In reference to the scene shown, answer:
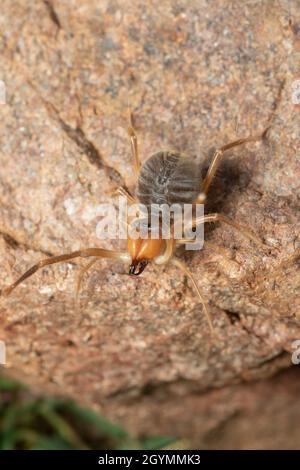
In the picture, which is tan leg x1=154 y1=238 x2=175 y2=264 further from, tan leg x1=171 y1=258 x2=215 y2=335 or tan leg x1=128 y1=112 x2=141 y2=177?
tan leg x1=128 y1=112 x2=141 y2=177

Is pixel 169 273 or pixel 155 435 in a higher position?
pixel 169 273

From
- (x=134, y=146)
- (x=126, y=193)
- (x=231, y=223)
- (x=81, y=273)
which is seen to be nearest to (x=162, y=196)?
(x=126, y=193)

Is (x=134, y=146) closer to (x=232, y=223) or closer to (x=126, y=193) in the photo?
(x=126, y=193)

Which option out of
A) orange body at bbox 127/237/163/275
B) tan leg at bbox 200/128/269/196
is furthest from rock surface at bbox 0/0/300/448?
orange body at bbox 127/237/163/275

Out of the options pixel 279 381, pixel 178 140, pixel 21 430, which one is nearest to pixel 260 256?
pixel 178 140

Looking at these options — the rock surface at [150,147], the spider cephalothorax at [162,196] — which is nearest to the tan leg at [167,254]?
the spider cephalothorax at [162,196]

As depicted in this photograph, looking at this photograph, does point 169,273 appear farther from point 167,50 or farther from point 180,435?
point 180,435

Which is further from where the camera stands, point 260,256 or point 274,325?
point 274,325
